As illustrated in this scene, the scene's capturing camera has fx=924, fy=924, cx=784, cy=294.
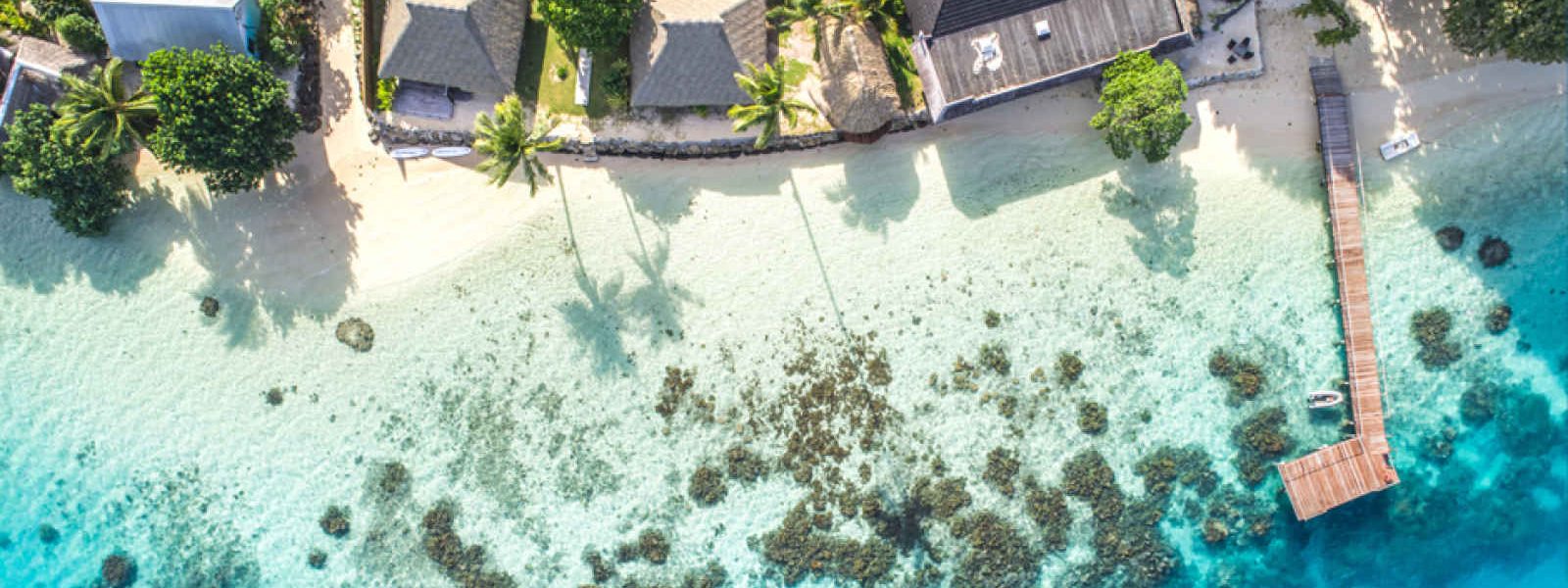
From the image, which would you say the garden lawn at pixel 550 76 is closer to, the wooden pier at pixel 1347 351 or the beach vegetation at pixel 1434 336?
the wooden pier at pixel 1347 351

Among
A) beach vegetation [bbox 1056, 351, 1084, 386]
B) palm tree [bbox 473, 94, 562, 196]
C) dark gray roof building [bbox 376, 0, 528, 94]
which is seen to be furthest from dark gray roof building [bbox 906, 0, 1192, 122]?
dark gray roof building [bbox 376, 0, 528, 94]

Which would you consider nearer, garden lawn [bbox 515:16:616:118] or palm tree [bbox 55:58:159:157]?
palm tree [bbox 55:58:159:157]

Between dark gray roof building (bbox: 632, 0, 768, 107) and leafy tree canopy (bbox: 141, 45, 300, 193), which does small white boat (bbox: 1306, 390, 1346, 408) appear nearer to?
dark gray roof building (bbox: 632, 0, 768, 107)

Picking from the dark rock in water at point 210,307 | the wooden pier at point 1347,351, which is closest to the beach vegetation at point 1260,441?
the wooden pier at point 1347,351

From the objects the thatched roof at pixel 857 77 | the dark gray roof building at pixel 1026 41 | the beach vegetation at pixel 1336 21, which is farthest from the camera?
the beach vegetation at pixel 1336 21

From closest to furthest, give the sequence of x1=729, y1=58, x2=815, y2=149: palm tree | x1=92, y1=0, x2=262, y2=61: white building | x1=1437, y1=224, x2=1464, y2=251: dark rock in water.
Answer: x1=729, y1=58, x2=815, y2=149: palm tree → x1=92, y1=0, x2=262, y2=61: white building → x1=1437, y1=224, x2=1464, y2=251: dark rock in water
